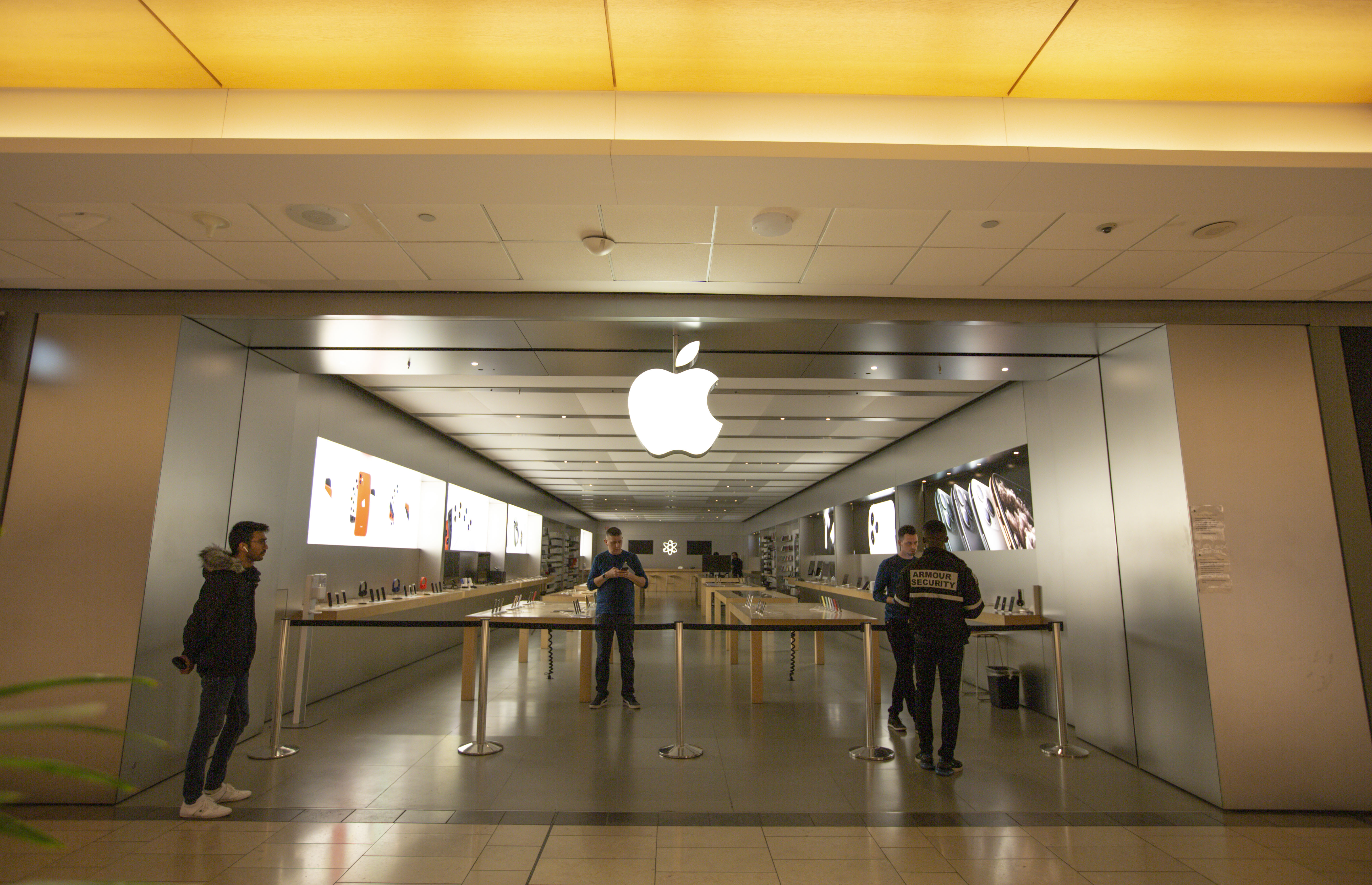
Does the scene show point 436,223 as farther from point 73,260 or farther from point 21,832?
point 21,832

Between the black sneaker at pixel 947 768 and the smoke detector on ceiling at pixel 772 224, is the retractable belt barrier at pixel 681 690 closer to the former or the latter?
the black sneaker at pixel 947 768

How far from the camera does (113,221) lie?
370 centimetres

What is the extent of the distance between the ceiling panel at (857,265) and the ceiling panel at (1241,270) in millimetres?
1792

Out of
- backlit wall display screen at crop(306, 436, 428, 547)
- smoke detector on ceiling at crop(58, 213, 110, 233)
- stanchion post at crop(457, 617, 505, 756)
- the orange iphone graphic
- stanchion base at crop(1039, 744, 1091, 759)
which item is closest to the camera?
smoke detector on ceiling at crop(58, 213, 110, 233)

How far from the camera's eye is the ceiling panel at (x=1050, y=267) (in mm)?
4000

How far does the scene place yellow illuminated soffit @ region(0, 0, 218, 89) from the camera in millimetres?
2848

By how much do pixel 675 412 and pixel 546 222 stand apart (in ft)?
5.01

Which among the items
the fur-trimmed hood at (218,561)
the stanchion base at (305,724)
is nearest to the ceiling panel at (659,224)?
the fur-trimmed hood at (218,561)

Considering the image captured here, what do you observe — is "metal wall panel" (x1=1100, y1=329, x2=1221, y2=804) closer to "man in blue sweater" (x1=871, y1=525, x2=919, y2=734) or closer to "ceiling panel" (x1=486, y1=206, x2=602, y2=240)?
"man in blue sweater" (x1=871, y1=525, x2=919, y2=734)

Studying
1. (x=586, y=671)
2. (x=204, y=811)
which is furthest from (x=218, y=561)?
(x=586, y=671)

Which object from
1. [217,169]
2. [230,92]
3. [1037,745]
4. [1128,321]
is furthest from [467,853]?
[1128,321]

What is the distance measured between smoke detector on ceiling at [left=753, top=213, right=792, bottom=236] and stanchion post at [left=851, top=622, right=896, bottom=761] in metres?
2.90

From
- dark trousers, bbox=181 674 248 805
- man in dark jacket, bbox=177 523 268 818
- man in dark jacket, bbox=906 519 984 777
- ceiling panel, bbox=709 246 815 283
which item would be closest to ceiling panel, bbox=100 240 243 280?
man in dark jacket, bbox=177 523 268 818

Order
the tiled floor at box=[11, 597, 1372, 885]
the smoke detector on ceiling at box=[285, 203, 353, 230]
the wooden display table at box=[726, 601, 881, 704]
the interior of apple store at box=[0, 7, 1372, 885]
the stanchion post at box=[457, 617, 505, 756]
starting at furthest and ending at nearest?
the wooden display table at box=[726, 601, 881, 704]
the stanchion post at box=[457, 617, 505, 756]
the smoke detector on ceiling at box=[285, 203, 353, 230]
the tiled floor at box=[11, 597, 1372, 885]
the interior of apple store at box=[0, 7, 1372, 885]
